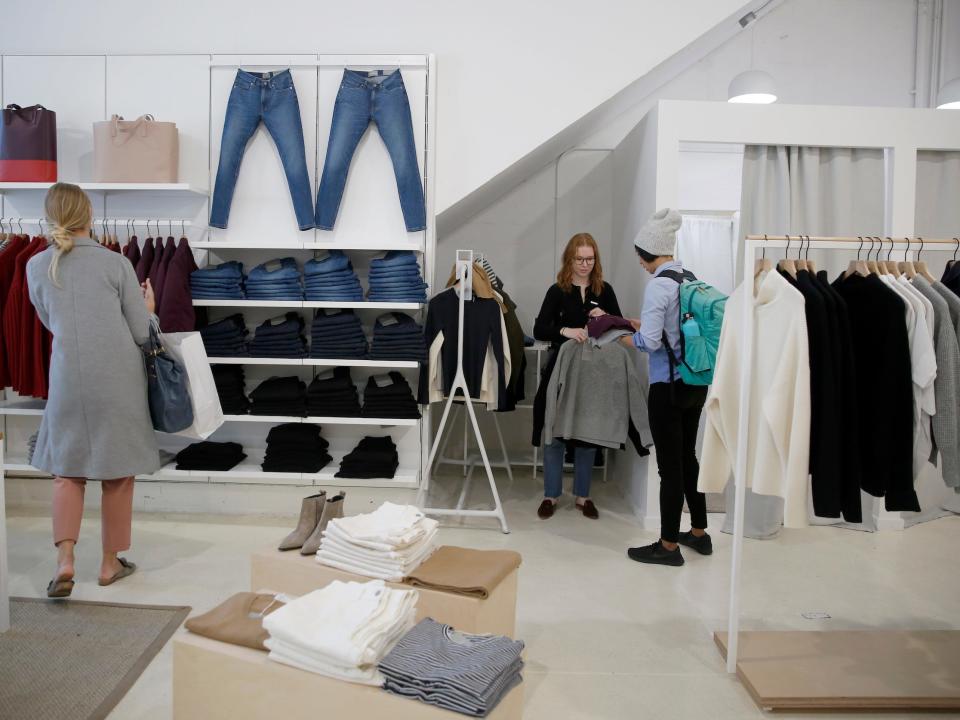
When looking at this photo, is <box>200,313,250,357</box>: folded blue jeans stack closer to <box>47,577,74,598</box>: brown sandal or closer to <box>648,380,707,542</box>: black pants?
<box>47,577,74,598</box>: brown sandal

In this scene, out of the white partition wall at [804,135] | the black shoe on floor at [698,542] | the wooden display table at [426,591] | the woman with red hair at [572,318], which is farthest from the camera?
the woman with red hair at [572,318]

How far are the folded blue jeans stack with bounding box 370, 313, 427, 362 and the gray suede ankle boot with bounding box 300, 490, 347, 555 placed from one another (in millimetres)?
1715

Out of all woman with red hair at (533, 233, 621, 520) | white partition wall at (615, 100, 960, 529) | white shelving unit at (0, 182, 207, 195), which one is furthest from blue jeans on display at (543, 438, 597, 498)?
white shelving unit at (0, 182, 207, 195)

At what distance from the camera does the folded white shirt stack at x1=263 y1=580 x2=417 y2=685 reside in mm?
1741

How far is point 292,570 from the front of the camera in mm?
2441

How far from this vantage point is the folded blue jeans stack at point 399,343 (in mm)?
4332

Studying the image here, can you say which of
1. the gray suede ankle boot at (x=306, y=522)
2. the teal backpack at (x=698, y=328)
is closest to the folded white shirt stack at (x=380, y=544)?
the gray suede ankle boot at (x=306, y=522)

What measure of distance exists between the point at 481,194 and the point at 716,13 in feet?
5.57

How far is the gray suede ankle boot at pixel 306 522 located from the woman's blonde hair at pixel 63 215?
4.56ft

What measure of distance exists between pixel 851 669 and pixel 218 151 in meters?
3.97

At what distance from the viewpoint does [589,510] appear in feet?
14.9

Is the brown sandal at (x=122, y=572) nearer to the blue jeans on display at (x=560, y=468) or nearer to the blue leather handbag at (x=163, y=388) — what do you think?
the blue leather handbag at (x=163, y=388)

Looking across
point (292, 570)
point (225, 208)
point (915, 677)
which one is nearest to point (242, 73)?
point (225, 208)

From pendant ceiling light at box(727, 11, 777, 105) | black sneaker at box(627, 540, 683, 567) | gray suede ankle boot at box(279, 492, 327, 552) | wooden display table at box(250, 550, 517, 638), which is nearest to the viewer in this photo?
wooden display table at box(250, 550, 517, 638)
